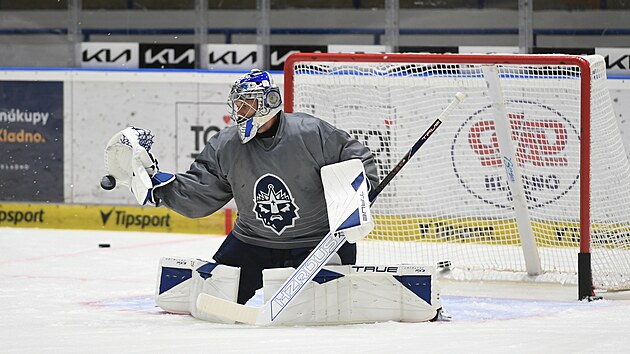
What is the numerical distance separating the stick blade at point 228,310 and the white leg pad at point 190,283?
95mm

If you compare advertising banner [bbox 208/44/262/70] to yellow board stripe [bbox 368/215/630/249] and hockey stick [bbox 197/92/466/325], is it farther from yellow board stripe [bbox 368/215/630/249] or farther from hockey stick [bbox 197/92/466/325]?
hockey stick [bbox 197/92/466/325]

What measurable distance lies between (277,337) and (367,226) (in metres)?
0.51

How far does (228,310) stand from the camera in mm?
4230

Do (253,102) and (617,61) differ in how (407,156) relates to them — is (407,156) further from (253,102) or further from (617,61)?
(617,61)

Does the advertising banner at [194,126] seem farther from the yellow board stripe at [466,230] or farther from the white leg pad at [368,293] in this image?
the white leg pad at [368,293]

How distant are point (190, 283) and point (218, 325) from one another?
0.37 meters

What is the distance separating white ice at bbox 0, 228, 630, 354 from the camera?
3.64 metres

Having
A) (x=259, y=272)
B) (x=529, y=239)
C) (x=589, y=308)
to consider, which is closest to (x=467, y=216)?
(x=529, y=239)

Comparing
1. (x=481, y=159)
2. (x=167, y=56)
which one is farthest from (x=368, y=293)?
(x=167, y=56)

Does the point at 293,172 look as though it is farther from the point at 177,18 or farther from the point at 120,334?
the point at 177,18

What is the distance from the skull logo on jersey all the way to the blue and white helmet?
167mm

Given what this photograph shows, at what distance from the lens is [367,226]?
4.13m

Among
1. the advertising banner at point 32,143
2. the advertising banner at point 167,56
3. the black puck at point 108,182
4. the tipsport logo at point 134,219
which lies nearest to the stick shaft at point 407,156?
the black puck at point 108,182

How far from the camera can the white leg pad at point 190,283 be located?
4418mm
